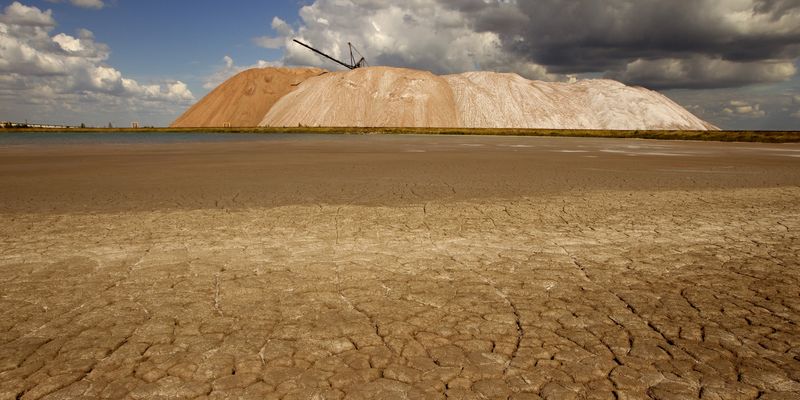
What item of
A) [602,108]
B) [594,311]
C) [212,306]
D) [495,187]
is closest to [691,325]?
[594,311]

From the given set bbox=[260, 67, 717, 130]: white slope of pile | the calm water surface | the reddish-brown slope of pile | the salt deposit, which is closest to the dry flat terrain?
the calm water surface

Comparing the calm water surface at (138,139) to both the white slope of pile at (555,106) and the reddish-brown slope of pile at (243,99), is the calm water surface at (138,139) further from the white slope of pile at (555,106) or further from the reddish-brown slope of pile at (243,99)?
the reddish-brown slope of pile at (243,99)

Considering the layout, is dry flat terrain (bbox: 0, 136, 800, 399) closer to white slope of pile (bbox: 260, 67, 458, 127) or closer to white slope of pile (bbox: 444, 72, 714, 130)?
white slope of pile (bbox: 260, 67, 458, 127)

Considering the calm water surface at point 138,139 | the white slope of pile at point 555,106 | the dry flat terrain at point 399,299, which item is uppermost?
the white slope of pile at point 555,106

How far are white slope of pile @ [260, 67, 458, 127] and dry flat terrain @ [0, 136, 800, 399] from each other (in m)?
83.0

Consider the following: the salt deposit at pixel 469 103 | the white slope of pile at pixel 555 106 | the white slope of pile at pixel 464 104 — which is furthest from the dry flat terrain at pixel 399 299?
the white slope of pile at pixel 555 106

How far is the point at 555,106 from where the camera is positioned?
9606cm

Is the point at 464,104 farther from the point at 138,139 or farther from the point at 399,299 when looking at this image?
the point at 399,299

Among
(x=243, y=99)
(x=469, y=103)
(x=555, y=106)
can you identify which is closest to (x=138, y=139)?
(x=469, y=103)

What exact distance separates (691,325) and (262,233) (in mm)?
5366

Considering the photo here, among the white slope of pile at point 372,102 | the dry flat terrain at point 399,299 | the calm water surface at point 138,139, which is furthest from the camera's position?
the white slope of pile at point 372,102

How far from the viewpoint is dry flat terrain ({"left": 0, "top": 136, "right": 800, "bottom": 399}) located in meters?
3.17

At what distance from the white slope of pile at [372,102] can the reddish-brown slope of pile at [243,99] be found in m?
13.2

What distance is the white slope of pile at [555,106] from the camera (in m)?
92.4
